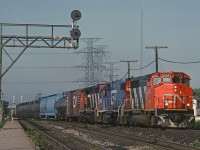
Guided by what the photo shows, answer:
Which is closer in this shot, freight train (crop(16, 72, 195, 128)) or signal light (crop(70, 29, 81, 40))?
signal light (crop(70, 29, 81, 40))

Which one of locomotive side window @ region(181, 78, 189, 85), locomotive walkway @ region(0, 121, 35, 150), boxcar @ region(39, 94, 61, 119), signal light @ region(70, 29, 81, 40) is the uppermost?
signal light @ region(70, 29, 81, 40)

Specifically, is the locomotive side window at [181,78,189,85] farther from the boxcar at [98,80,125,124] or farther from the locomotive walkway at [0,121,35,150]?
the locomotive walkway at [0,121,35,150]

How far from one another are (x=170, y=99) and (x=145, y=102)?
2.04m

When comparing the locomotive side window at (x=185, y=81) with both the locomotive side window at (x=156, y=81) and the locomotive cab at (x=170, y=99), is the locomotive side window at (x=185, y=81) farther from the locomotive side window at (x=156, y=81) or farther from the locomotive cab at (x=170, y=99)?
the locomotive side window at (x=156, y=81)

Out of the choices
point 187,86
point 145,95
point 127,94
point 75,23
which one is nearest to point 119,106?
point 127,94

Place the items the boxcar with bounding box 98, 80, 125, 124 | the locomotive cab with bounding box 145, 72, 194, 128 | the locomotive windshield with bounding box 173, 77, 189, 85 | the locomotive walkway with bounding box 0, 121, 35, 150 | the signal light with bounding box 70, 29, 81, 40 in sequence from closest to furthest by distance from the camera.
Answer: the locomotive walkway with bounding box 0, 121, 35, 150
the signal light with bounding box 70, 29, 81, 40
the locomotive cab with bounding box 145, 72, 194, 128
the locomotive windshield with bounding box 173, 77, 189, 85
the boxcar with bounding box 98, 80, 125, 124

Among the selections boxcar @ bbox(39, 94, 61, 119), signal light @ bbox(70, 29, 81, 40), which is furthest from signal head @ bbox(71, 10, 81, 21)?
boxcar @ bbox(39, 94, 61, 119)

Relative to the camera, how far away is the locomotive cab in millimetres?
25906

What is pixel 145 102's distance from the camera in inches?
1107

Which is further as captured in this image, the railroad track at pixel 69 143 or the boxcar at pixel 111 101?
the boxcar at pixel 111 101

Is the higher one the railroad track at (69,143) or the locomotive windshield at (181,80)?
the locomotive windshield at (181,80)

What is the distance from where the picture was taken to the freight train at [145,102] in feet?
85.9

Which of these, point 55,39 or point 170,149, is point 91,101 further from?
point 170,149

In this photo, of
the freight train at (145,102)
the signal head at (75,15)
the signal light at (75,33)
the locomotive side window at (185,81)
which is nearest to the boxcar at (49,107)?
the freight train at (145,102)
